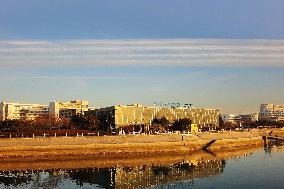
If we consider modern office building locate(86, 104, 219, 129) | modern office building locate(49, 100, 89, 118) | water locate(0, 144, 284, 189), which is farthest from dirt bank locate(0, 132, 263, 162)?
modern office building locate(49, 100, 89, 118)

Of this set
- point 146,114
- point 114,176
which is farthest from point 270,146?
point 114,176

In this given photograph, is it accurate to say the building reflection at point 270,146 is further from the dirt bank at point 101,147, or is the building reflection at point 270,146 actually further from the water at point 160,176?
the water at point 160,176

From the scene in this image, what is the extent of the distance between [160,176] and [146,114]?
84.5m

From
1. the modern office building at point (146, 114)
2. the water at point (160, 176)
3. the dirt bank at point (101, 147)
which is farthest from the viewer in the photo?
the modern office building at point (146, 114)

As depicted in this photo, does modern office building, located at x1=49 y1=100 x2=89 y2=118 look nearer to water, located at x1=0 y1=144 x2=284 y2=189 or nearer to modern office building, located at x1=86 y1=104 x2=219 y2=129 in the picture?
modern office building, located at x1=86 y1=104 x2=219 y2=129

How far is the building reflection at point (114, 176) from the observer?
42.4 meters

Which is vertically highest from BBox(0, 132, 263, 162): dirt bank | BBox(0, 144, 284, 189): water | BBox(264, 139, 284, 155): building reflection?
BBox(0, 132, 263, 162): dirt bank

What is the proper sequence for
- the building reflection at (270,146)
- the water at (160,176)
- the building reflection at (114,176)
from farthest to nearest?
the building reflection at (270,146), the building reflection at (114,176), the water at (160,176)

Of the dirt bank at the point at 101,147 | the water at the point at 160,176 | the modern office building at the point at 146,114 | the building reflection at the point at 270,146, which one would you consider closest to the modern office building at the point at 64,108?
the modern office building at the point at 146,114

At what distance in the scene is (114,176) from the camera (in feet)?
154

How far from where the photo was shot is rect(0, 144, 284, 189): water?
136 ft

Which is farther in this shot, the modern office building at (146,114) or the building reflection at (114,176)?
the modern office building at (146,114)

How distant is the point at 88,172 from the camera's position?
162 feet

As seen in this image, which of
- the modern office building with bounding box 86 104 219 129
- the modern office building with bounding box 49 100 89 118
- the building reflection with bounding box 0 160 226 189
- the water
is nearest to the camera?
the water
